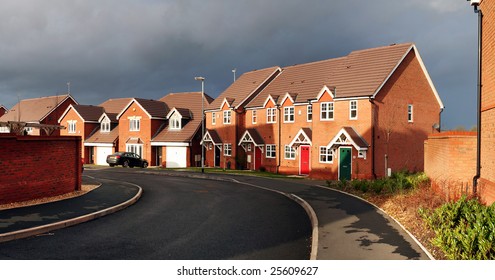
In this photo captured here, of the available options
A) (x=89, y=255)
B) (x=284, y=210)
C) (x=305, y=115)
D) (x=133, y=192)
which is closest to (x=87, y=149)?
(x=305, y=115)

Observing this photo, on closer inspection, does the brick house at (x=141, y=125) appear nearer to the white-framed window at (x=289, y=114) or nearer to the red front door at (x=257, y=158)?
the red front door at (x=257, y=158)

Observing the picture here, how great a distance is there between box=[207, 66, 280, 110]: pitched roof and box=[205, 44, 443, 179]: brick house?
498 cm

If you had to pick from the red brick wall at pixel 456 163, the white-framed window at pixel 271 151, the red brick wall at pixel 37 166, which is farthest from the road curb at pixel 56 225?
the white-framed window at pixel 271 151

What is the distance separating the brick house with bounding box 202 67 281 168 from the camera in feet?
139

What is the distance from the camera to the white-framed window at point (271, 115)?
38656 millimetres

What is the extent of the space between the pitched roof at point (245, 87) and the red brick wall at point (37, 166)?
24.7 m

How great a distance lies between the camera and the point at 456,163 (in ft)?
49.6

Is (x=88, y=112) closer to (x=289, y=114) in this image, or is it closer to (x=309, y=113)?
(x=289, y=114)

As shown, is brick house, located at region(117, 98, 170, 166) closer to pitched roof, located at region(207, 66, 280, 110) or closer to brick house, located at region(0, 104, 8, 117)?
pitched roof, located at region(207, 66, 280, 110)

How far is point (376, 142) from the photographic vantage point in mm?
29547

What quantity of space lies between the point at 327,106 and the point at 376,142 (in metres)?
5.01

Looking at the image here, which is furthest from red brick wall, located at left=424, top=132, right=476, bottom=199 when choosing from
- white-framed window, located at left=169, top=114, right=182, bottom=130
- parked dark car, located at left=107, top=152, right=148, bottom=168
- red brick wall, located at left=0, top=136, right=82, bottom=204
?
white-framed window, located at left=169, top=114, right=182, bottom=130

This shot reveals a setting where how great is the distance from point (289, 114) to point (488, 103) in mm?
24758

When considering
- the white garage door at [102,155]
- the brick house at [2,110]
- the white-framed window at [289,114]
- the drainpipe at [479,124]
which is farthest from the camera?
the brick house at [2,110]
